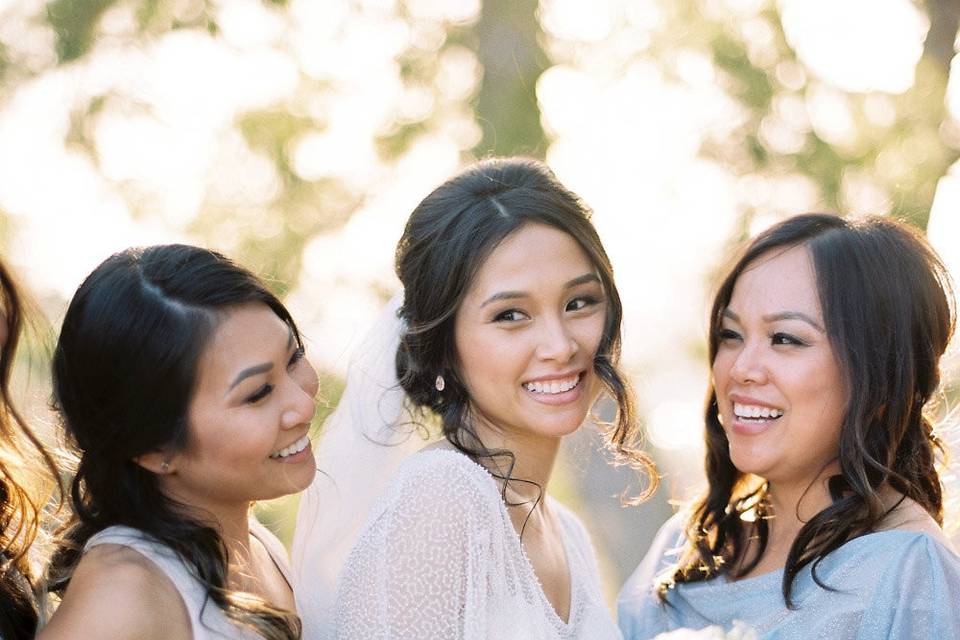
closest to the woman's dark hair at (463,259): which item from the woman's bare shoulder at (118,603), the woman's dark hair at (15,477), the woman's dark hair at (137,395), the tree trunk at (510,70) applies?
the woman's dark hair at (137,395)

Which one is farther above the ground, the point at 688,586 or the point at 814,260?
the point at 814,260

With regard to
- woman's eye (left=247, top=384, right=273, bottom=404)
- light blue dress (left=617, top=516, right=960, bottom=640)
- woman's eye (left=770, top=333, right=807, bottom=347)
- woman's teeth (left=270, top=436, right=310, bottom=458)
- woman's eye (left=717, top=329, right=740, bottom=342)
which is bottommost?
light blue dress (left=617, top=516, right=960, bottom=640)

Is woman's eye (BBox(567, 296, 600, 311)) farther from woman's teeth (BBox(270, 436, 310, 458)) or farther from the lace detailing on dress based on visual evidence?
woman's teeth (BBox(270, 436, 310, 458))

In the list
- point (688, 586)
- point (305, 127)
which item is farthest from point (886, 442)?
point (305, 127)

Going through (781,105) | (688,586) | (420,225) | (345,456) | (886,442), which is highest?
(781,105)

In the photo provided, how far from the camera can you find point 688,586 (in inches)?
161

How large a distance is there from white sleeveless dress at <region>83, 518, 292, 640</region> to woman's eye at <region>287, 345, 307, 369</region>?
0.63 metres

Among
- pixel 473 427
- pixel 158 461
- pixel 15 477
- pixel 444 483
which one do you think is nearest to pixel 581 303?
pixel 473 427

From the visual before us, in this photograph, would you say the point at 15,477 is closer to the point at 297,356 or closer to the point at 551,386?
the point at 297,356

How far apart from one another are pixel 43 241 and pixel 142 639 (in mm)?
5368

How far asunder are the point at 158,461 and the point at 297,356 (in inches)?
20.1

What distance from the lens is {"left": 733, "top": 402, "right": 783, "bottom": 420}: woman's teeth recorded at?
3812 millimetres

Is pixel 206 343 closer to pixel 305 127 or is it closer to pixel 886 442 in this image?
pixel 886 442

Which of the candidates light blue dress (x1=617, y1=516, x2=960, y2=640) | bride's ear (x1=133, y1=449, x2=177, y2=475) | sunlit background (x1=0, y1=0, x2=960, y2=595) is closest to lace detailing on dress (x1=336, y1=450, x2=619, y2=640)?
bride's ear (x1=133, y1=449, x2=177, y2=475)
